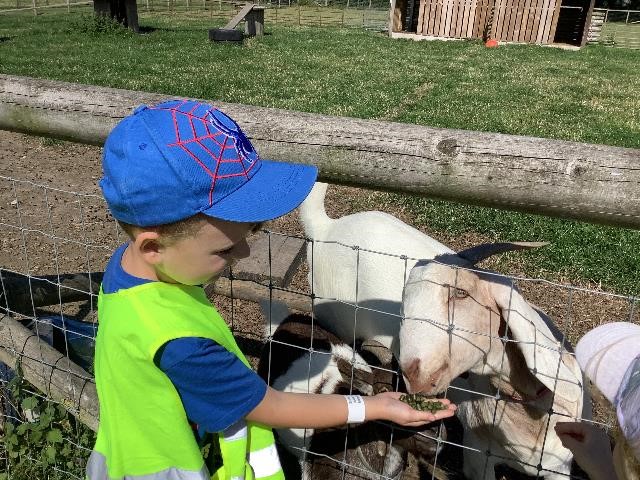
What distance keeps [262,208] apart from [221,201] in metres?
0.10

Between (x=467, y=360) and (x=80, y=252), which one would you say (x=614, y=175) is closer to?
(x=467, y=360)

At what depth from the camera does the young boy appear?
1437 millimetres

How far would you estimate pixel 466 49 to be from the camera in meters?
21.4

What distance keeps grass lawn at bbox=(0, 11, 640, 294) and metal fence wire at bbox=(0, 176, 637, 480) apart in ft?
7.29

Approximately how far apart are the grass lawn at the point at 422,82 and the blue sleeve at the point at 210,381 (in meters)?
3.91

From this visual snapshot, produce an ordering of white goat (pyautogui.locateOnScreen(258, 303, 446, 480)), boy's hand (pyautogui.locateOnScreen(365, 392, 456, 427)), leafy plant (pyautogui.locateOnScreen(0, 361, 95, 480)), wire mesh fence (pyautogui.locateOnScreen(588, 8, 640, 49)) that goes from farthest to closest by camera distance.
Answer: wire mesh fence (pyautogui.locateOnScreen(588, 8, 640, 49)) → white goat (pyautogui.locateOnScreen(258, 303, 446, 480)) → leafy plant (pyautogui.locateOnScreen(0, 361, 95, 480)) → boy's hand (pyautogui.locateOnScreen(365, 392, 456, 427))

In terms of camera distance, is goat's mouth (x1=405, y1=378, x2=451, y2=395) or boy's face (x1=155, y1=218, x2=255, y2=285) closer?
boy's face (x1=155, y1=218, x2=255, y2=285)

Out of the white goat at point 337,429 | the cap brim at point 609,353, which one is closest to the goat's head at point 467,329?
the white goat at point 337,429

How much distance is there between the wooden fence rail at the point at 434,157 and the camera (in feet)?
5.95

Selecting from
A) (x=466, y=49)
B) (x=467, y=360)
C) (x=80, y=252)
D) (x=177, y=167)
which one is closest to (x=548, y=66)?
(x=466, y=49)

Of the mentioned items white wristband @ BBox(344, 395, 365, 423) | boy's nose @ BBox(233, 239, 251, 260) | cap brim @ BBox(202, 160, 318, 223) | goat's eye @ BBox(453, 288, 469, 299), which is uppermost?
cap brim @ BBox(202, 160, 318, 223)

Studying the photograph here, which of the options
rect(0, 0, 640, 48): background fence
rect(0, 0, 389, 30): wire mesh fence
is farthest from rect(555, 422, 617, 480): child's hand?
rect(0, 0, 389, 30): wire mesh fence

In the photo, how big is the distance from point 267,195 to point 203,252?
20 cm

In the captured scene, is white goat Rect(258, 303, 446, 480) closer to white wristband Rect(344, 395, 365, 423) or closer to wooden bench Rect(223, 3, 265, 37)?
white wristband Rect(344, 395, 365, 423)
